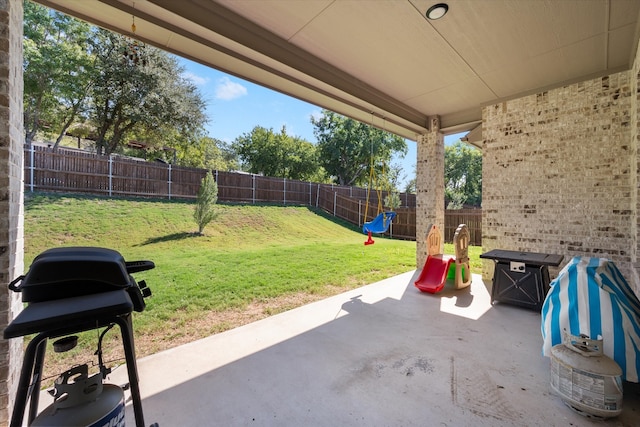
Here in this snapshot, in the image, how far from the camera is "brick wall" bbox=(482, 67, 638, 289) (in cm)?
382

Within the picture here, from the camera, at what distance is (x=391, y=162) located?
79.9ft

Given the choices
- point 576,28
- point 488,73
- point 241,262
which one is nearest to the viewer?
point 576,28

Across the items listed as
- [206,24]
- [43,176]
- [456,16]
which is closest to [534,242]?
[456,16]

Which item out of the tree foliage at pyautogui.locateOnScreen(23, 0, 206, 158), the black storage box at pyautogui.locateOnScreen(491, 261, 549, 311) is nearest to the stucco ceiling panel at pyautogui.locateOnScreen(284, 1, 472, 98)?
the black storage box at pyautogui.locateOnScreen(491, 261, 549, 311)

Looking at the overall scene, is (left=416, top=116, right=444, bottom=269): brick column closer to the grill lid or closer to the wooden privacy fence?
the wooden privacy fence

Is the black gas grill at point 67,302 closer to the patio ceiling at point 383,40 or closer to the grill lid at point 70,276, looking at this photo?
the grill lid at point 70,276

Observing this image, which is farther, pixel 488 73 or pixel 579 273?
pixel 488 73

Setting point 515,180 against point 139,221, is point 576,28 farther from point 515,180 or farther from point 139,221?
point 139,221

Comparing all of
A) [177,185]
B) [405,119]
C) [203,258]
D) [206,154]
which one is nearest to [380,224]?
[405,119]

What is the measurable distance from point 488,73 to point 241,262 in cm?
589

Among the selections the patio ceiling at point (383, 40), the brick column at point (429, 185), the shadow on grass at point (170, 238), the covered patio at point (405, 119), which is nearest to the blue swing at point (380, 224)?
the brick column at point (429, 185)

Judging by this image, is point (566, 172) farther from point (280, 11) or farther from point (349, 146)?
point (349, 146)

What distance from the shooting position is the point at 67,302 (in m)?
1.14

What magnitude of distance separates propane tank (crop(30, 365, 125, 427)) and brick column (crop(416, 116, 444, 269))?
228 inches
